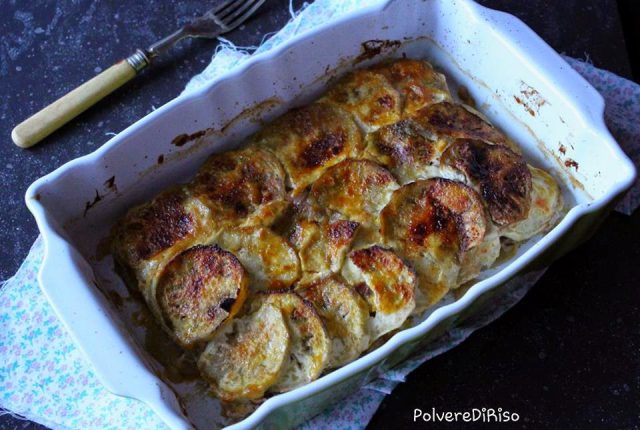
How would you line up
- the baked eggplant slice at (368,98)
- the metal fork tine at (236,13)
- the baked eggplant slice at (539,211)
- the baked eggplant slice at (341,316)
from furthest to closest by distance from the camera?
the metal fork tine at (236,13)
the baked eggplant slice at (368,98)
the baked eggplant slice at (539,211)
the baked eggplant slice at (341,316)

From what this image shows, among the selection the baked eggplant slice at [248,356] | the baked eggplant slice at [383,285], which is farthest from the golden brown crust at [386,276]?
the baked eggplant slice at [248,356]

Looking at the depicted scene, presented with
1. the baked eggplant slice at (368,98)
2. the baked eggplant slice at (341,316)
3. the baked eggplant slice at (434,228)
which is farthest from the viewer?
the baked eggplant slice at (368,98)

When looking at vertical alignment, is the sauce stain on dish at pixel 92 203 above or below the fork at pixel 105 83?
below

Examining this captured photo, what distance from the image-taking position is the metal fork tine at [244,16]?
2.38 m

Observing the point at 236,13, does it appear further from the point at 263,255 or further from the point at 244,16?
the point at 263,255

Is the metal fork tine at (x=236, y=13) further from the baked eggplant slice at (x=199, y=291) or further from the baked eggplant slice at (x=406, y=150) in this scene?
the baked eggplant slice at (x=199, y=291)

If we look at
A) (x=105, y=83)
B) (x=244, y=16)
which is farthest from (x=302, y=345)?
(x=244, y=16)

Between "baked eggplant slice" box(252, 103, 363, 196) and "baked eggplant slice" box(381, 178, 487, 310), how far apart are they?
21cm

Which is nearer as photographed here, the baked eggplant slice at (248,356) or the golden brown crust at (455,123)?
the baked eggplant slice at (248,356)

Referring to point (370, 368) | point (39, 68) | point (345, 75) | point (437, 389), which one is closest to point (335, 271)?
point (370, 368)

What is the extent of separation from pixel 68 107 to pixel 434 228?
3.75ft

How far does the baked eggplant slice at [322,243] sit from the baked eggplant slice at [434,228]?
10 centimetres

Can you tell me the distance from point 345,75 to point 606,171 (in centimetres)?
75

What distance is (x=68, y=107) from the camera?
221 centimetres
